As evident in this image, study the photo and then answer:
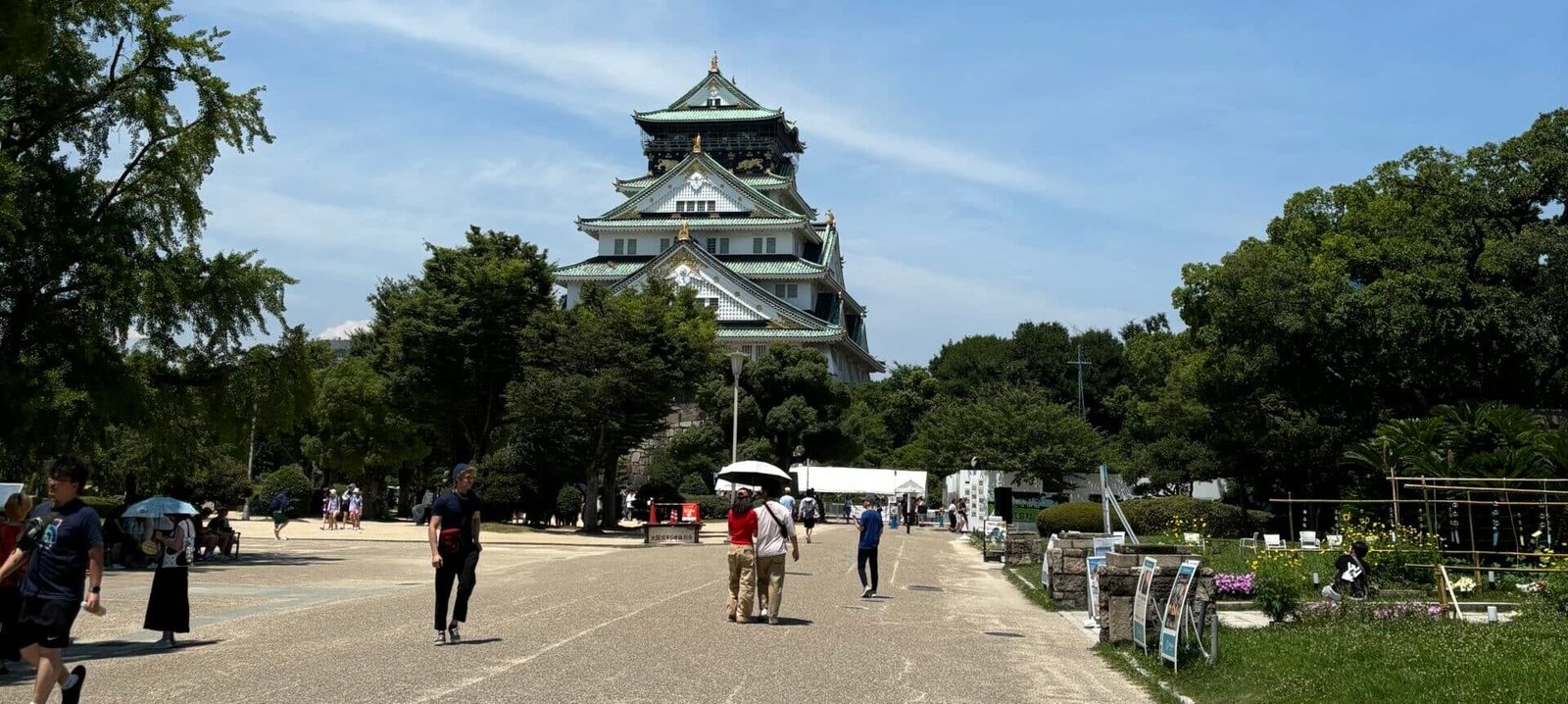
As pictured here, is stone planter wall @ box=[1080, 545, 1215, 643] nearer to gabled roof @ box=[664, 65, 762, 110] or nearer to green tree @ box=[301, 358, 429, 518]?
green tree @ box=[301, 358, 429, 518]

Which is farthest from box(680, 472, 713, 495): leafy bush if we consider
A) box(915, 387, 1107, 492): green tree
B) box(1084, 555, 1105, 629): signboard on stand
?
box(1084, 555, 1105, 629): signboard on stand

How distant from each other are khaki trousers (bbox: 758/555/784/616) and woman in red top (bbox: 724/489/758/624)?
0.36 ft

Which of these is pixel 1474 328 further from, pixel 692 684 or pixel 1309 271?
pixel 692 684

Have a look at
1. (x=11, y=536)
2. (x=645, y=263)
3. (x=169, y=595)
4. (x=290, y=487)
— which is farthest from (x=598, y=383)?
(x=645, y=263)

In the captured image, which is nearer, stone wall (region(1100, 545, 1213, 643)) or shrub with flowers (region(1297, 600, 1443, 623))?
stone wall (region(1100, 545, 1213, 643))

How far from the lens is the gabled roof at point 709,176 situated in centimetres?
9019

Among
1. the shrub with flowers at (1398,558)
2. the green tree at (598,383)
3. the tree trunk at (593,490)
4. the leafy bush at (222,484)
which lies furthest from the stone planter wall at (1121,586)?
the leafy bush at (222,484)

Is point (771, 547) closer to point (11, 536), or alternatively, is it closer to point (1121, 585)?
point (1121, 585)

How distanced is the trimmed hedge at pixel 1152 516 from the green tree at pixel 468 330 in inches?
742

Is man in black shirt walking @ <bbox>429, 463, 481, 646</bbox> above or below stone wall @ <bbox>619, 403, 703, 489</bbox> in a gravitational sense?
below

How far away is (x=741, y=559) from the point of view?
14680 mm

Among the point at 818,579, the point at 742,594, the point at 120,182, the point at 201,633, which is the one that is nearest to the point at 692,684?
the point at 742,594

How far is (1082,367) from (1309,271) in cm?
5406

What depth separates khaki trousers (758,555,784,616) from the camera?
14727mm
